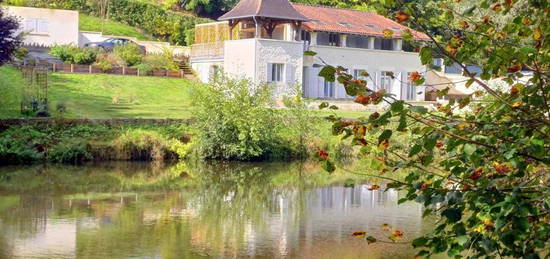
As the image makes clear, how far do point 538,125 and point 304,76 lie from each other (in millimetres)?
43204

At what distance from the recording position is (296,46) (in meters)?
48.3

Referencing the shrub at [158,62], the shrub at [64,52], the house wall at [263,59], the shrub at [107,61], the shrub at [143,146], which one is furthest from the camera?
the shrub at [158,62]

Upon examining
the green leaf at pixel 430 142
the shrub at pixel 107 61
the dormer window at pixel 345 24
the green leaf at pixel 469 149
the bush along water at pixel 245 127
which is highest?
the dormer window at pixel 345 24

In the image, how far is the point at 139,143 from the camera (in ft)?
116

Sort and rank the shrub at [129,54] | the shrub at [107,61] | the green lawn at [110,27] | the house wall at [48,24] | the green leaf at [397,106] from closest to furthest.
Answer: the green leaf at [397,106] < the shrub at [107,61] < the shrub at [129,54] < the house wall at [48,24] < the green lawn at [110,27]

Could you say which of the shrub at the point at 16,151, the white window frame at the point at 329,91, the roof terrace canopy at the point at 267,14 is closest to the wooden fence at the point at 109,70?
the roof terrace canopy at the point at 267,14

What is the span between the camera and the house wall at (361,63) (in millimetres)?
49938

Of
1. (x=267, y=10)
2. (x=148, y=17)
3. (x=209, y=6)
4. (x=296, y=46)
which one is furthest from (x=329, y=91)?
(x=209, y=6)

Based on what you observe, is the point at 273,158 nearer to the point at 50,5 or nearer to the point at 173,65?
the point at 173,65

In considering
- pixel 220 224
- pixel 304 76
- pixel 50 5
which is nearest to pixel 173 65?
pixel 304 76

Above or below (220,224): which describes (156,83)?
above

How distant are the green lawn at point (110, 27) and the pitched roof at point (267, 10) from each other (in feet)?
52.5

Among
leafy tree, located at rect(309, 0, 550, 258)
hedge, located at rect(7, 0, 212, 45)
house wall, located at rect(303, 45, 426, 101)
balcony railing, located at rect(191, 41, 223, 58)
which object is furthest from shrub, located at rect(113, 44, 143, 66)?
leafy tree, located at rect(309, 0, 550, 258)

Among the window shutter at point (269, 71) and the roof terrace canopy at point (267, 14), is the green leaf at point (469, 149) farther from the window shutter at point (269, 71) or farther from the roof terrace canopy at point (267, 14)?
the window shutter at point (269, 71)
